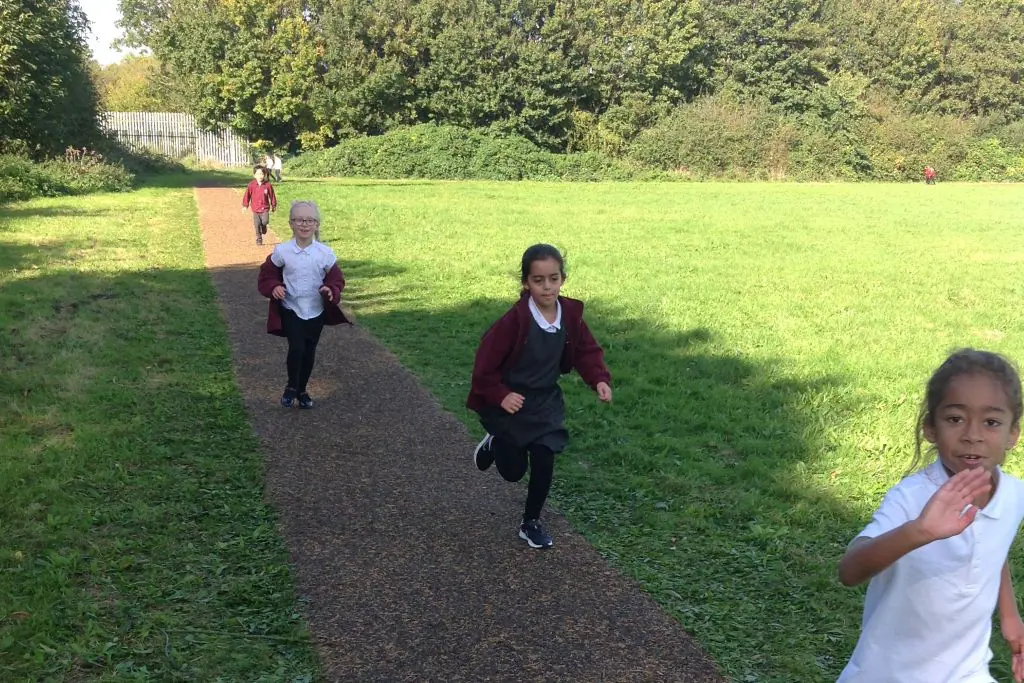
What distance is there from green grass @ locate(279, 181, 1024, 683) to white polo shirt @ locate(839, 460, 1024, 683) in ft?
4.51

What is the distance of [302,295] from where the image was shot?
6609 millimetres

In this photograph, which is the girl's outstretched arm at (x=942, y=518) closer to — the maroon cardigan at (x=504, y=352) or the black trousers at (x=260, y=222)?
the maroon cardigan at (x=504, y=352)

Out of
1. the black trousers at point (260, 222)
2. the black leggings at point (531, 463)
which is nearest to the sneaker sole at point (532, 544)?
the black leggings at point (531, 463)

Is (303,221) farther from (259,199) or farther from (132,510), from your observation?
(259,199)

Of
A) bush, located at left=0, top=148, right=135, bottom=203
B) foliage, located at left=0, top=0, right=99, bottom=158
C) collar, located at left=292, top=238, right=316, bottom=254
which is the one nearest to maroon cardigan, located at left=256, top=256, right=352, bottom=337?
collar, located at left=292, top=238, right=316, bottom=254

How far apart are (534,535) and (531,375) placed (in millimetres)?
858

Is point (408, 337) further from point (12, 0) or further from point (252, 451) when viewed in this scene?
point (12, 0)

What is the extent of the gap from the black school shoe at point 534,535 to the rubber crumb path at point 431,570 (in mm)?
54

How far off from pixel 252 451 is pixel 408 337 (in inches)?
145

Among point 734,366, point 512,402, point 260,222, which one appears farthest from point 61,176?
point 512,402

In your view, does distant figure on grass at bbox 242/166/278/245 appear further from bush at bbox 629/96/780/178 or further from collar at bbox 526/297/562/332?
bush at bbox 629/96/780/178

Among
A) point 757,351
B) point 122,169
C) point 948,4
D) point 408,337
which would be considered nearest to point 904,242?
point 757,351

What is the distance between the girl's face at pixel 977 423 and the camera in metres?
2.11

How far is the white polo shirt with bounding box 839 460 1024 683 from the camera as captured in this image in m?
2.12
